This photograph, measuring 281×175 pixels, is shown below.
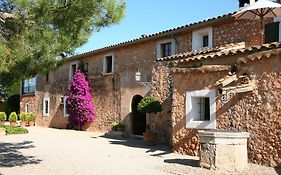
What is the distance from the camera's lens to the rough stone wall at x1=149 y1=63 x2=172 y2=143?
14133mm

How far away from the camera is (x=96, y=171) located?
8.50m

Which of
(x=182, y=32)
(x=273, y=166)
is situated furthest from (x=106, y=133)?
(x=273, y=166)

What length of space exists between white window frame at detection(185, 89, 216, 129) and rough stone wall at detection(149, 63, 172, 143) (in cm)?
305

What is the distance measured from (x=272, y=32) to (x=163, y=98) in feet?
16.2

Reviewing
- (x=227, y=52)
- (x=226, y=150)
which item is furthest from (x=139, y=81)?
(x=226, y=150)

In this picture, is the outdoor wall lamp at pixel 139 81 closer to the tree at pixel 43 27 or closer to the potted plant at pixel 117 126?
the potted plant at pixel 117 126

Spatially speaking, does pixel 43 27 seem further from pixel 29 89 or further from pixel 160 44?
pixel 29 89

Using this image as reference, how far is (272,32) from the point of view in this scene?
11.7m

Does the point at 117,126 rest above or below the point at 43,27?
below

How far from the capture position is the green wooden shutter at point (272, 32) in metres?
11.5

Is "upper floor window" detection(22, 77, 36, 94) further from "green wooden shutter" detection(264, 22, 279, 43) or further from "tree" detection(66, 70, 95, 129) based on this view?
"green wooden shutter" detection(264, 22, 279, 43)

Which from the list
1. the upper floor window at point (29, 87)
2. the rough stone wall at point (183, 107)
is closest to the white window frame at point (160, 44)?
the rough stone wall at point (183, 107)

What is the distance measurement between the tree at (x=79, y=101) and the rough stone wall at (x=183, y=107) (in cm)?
1074

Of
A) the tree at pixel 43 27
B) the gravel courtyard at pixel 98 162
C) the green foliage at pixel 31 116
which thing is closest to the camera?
the tree at pixel 43 27
